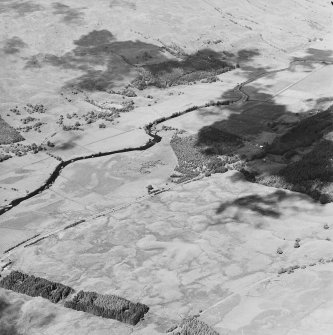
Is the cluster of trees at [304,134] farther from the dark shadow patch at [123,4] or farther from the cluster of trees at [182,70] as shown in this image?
the dark shadow patch at [123,4]

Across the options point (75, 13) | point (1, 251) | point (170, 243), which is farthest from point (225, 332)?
point (75, 13)

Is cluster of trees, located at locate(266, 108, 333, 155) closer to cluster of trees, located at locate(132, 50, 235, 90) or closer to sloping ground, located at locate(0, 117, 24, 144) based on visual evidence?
cluster of trees, located at locate(132, 50, 235, 90)

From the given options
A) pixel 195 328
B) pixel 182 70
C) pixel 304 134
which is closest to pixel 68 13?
pixel 182 70

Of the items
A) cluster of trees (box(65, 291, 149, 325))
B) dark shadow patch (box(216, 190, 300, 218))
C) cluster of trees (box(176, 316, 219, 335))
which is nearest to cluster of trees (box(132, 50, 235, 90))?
dark shadow patch (box(216, 190, 300, 218))

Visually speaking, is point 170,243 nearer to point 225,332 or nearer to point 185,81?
point 225,332

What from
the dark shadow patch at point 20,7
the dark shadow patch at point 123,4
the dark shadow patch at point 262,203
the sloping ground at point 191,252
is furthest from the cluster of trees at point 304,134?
the dark shadow patch at point 20,7

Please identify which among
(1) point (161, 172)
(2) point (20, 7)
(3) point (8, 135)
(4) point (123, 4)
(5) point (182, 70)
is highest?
(2) point (20, 7)

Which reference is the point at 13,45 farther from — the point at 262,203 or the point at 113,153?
the point at 262,203
